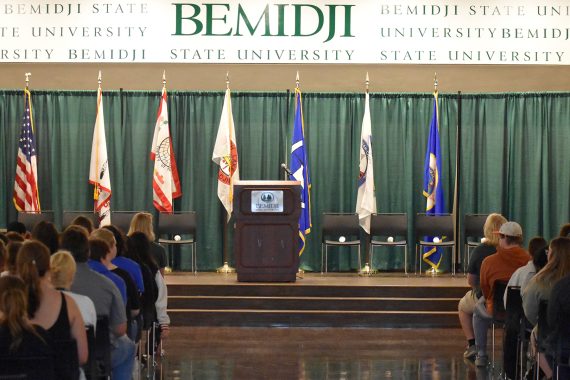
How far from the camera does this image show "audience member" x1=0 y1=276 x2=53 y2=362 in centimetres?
449

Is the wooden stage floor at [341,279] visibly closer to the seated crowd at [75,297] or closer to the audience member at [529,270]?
the seated crowd at [75,297]

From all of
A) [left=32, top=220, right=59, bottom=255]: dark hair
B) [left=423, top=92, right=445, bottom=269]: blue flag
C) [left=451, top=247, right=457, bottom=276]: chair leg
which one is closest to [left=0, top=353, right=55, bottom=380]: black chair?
[left=32, top=220, right=59, bottom=255]: dark hair

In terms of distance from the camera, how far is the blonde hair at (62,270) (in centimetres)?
541

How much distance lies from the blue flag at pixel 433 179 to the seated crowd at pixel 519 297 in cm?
490

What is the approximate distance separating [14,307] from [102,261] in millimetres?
2098

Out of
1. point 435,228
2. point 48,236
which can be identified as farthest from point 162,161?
point 48,236

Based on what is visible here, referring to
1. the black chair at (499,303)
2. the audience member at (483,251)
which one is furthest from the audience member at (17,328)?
the audience member at (483,251)

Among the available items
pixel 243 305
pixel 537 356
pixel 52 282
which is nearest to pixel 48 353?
pixel 52 282

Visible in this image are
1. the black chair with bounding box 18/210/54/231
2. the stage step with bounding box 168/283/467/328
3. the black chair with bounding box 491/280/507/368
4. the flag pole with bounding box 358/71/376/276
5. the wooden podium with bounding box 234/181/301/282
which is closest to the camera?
the black chair with bounding box 491/280/507/368

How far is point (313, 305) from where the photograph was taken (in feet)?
38.3

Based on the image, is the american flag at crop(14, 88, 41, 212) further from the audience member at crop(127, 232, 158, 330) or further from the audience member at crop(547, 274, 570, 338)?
the audience member at crop(547, 274, 570, 338)

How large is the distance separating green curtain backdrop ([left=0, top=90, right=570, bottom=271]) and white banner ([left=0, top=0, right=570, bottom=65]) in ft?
2.50

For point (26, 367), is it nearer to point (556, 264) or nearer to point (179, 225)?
point (556, 264)

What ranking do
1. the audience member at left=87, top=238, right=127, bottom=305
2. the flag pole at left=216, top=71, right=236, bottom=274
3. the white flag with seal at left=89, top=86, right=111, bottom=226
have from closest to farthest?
the audience member at left=87, top=238, right=127, bottom=305
the white flag with seal at left=89, top=86, right=111, bottom=226
the flag pole at left=216, top=71, right=236, bottom=274
